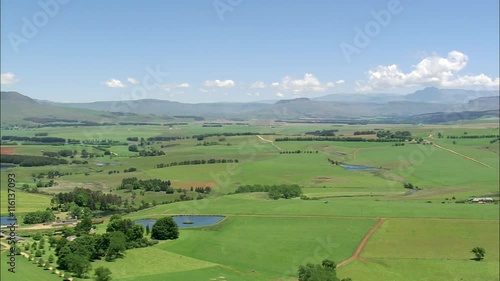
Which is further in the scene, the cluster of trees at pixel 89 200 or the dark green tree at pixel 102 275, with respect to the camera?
the cluster of trees at pixel 89 200

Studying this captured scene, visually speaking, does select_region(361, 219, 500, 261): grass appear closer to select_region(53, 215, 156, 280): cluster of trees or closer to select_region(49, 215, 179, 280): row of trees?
select_region(49, 215, 179, 280): row of trees

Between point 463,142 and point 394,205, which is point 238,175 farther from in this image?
point 463,142

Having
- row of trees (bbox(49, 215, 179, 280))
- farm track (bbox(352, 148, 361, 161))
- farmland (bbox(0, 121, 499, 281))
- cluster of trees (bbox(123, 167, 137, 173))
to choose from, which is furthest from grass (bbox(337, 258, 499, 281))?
farm track (bbox(352, 148, 361, 161))

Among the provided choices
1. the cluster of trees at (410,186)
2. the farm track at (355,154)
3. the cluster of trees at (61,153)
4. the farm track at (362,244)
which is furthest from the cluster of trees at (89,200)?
the farm track at (355,154)

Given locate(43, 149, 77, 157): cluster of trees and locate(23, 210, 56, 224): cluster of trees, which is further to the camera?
locate(43, 149, 77, 157): cluster of trees

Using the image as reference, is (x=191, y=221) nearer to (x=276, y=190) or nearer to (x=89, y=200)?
(x=89, y=200)

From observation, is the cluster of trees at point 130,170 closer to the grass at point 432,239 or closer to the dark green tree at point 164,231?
the dark green tree at point 164,231
